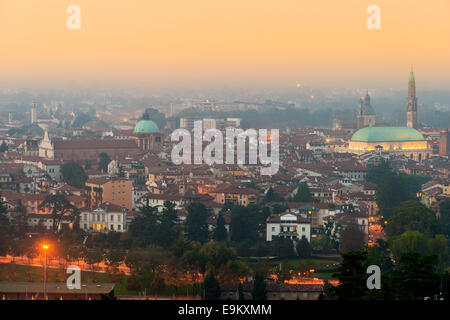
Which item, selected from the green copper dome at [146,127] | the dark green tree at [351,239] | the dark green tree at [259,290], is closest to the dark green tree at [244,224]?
the dark green tree at [351,239]

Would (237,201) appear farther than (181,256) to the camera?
Yes

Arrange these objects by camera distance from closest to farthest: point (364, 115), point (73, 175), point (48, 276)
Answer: point (48, 276) → point (73, 175) → point (364, 115)

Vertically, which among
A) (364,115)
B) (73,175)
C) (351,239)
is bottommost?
(351,239)

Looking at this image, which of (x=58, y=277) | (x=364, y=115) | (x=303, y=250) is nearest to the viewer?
(x=58, y=277)

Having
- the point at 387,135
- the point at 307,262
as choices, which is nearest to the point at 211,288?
the point at 307,262

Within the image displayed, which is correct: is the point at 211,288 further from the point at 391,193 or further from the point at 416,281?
the point at 391,193

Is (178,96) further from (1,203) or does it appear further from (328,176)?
(1,203)
